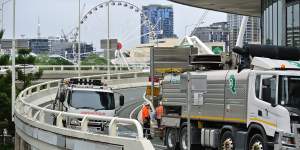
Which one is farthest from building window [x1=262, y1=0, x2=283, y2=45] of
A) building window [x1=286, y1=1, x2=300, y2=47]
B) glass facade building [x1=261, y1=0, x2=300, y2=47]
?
building window [x1=286, y1=1, x2=300, y2=47]

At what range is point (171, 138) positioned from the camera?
80.7 ft

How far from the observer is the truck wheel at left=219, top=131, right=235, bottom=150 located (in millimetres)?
19781

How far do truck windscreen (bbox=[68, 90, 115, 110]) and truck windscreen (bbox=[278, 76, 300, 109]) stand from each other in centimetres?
1182

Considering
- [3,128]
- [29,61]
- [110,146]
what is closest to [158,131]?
[110,146]

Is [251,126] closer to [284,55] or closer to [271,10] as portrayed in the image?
[284,55]

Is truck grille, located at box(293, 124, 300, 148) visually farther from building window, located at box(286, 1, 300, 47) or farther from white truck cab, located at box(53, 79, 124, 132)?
building window, located at box(286, 1, 300, 47)

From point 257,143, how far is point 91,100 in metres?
11.4

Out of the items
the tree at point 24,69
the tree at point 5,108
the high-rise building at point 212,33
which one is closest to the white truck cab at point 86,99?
the tree at point 5,108

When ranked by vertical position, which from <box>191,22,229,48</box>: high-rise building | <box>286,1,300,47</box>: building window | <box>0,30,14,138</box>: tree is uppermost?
<box>191,22,229,48</box>: high-rise building

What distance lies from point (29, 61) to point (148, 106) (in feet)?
93.4

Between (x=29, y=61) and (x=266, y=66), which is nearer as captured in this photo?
(x=266, y=66)

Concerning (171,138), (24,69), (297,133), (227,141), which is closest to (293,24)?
(171,138)

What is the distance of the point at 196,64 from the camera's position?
949 inches

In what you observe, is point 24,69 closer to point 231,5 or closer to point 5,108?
point 5,108
